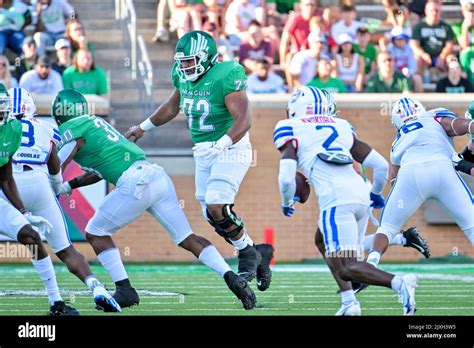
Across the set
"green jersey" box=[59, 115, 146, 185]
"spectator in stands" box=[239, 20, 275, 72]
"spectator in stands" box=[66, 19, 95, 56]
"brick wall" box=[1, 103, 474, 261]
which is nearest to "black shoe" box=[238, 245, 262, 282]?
"green jersey" box=[59, 115, 146, 185]

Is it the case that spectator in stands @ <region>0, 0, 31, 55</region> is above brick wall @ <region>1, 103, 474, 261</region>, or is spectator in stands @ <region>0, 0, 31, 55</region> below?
above

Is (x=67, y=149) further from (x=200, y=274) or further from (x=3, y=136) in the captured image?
(x=200, y=274)

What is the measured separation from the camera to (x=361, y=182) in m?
9.09

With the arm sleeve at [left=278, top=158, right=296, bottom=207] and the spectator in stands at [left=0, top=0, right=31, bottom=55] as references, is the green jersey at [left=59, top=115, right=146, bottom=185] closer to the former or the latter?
the arm sleeve at [left=278, top=158, right=296, bottom=207]

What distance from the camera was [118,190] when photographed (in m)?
9.97

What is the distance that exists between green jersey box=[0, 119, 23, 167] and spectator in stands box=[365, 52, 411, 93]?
7.86 m

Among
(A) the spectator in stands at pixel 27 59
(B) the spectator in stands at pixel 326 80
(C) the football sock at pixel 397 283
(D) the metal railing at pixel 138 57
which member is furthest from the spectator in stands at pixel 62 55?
(C) the football sock at pixel 397 283

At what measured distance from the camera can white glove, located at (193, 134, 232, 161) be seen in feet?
32.7

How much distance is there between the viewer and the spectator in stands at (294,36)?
17141mm

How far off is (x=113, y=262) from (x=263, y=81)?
698 centimetres

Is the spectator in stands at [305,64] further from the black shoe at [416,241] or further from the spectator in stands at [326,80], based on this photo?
the black shoe at [416,241]

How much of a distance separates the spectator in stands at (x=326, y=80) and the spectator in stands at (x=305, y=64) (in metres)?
0.16
